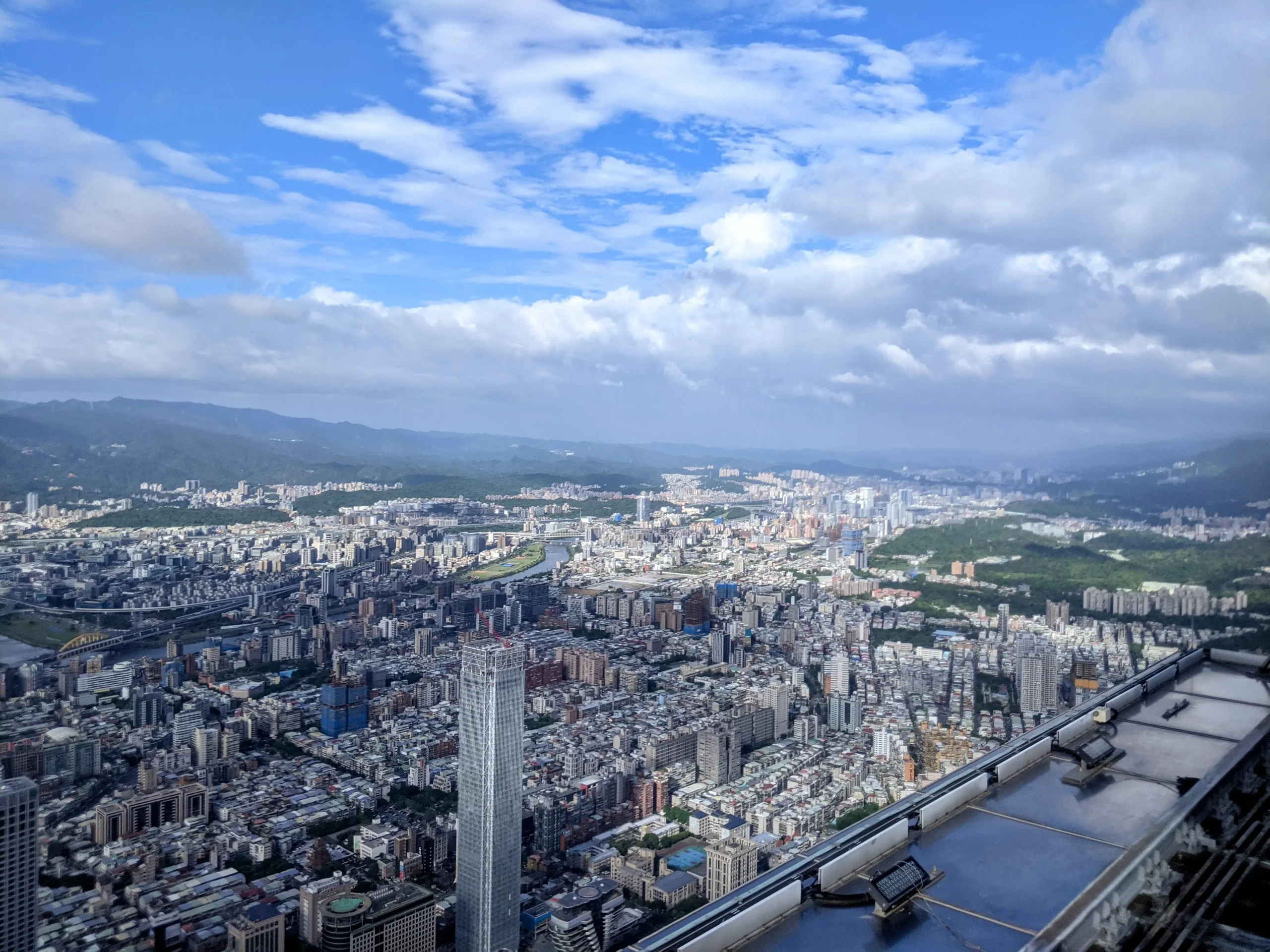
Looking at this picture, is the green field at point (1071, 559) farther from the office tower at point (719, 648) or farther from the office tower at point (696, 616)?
the office tower at point (696, 616)

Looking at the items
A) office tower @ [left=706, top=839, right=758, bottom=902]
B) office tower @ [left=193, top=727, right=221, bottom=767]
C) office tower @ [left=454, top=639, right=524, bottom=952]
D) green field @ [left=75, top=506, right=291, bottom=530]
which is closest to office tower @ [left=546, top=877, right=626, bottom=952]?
office tower @ [left=454, top=639, right=524, bottom=952]

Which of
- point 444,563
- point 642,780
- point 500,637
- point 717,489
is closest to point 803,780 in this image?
point 642,780

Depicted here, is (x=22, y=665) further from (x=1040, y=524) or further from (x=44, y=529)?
(x=1040, y=524)

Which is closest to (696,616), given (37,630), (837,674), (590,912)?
(837,674)

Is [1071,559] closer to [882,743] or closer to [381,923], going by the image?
[882,743]

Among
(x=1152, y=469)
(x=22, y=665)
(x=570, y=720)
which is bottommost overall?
(x=570, y=720)

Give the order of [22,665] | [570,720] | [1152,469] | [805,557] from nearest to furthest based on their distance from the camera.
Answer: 1. [22,665]
2. [570,720]
3. [1152,469]
4. [805,557]

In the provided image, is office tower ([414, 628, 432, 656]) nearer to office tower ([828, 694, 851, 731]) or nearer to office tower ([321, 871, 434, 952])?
office tower ([828, 694, 851, 731])
